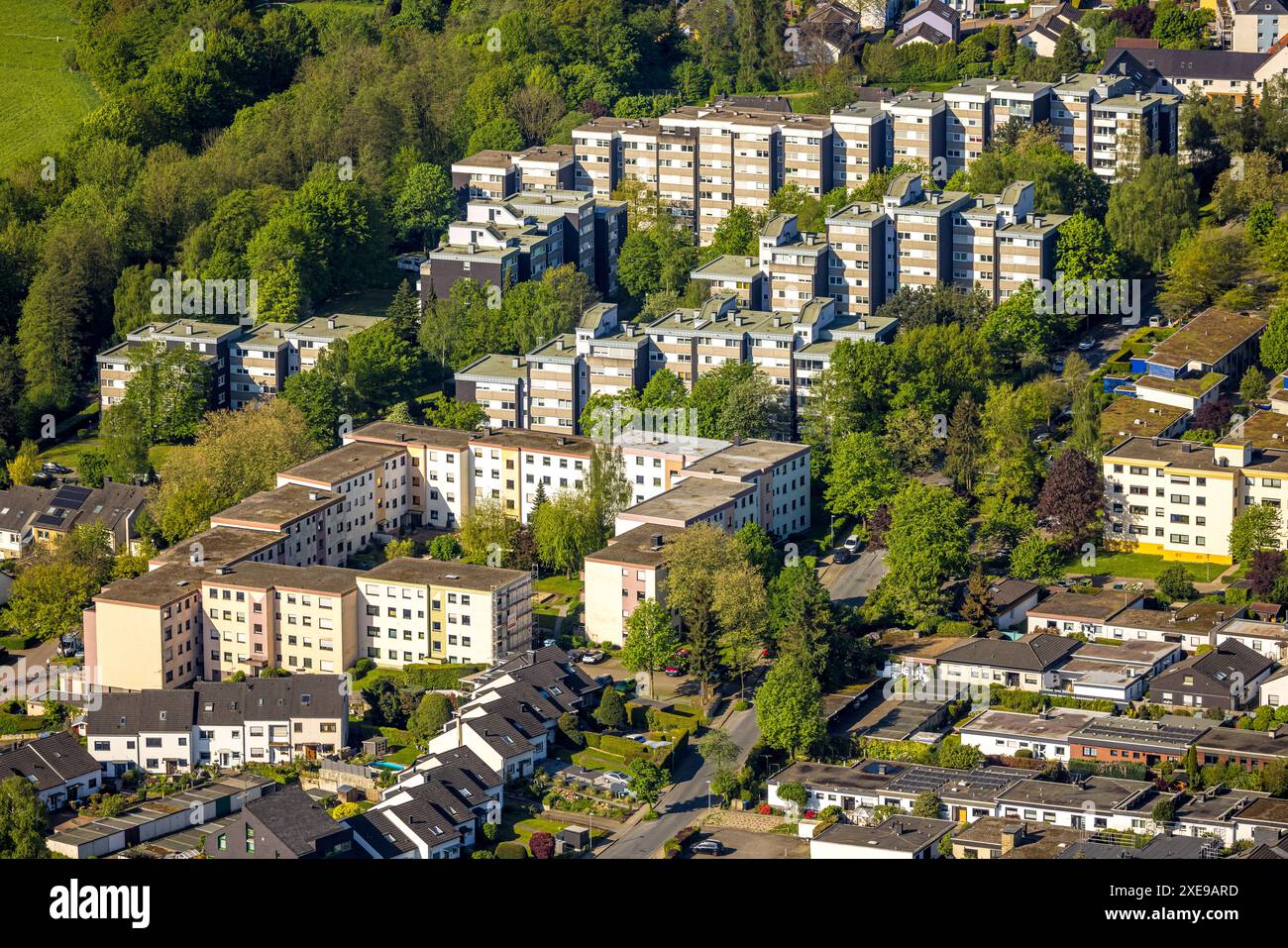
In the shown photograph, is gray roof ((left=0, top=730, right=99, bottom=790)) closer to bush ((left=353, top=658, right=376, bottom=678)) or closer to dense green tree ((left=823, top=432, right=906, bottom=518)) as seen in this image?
bush ((left=353, top=658, right=376, bottom=678))

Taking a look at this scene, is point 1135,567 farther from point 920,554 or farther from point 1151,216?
point 1151,216

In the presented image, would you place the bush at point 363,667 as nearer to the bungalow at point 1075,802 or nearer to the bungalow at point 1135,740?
the bungalow at point 1075,802

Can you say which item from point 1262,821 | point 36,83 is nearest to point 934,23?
point 36,83

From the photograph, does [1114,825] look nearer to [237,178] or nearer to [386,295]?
[386,295]

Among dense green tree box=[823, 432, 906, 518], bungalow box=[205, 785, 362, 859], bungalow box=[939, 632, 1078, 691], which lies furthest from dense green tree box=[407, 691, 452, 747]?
dense green tree box=[823, 432, 906, 518]

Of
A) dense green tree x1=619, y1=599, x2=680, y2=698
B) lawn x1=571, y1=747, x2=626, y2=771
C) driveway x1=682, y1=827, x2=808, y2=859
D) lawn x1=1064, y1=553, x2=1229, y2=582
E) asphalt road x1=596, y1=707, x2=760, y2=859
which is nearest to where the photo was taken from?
driveway x1=682, y1=827, x2=808, y2=859
